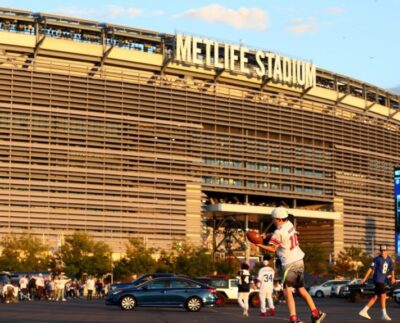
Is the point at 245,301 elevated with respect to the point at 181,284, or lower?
lower

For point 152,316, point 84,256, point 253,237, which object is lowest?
point 152,316

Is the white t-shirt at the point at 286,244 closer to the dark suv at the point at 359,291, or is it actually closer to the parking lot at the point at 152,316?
the parking lot at the point at 152,316

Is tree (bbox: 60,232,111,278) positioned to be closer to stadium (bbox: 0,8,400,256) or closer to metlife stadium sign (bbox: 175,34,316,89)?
stadium (bbox: 0,8,400,256)

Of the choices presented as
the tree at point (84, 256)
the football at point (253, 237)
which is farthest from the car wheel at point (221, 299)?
the tree at point (84, 256)

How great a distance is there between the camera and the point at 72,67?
106438 millimetres

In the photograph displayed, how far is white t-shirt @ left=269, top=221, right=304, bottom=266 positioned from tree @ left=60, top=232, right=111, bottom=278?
244 ft

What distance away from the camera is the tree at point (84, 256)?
301 feet

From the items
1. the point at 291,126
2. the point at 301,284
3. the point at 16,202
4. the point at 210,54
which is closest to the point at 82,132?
the point at 16,202

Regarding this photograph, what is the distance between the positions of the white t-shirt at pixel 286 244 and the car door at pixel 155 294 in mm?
20806

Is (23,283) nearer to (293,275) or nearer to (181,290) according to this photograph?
Result: (181,290)

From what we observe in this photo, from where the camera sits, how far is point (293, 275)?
1769 cm

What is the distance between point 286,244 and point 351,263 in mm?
104144

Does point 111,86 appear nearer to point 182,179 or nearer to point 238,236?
point 182,179

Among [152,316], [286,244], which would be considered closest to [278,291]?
[152,316]
